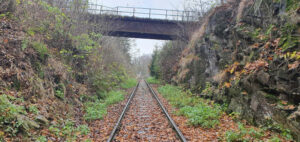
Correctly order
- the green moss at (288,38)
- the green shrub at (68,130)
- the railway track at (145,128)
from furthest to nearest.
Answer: the green moss at (288,38), the railway track at (145,128), the green shrub at (68,130)

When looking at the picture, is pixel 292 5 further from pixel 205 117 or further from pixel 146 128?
pixel 146 128

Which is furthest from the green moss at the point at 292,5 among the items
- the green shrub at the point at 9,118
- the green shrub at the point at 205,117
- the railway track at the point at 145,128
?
the green shrub at the point at 9,118

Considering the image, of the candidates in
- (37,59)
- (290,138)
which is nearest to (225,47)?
(290,138)

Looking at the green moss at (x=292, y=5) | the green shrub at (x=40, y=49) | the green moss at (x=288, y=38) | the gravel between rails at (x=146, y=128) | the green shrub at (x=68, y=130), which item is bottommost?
the gravel between rails at (x=146, y=128)

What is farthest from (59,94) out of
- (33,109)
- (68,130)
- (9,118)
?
(9,118)

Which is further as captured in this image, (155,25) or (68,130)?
(155,25)

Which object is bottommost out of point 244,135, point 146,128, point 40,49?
point 146,128

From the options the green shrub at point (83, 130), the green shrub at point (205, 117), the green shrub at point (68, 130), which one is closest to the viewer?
the green shrub at point (68, 130)

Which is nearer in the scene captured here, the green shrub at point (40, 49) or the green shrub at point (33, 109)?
the green shrub at point (33, 109)

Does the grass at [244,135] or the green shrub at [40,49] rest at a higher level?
the green shrub at [40,49]

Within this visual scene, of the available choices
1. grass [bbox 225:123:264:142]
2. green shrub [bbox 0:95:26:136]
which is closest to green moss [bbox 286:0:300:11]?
grass [bbox 225:123:264:142]

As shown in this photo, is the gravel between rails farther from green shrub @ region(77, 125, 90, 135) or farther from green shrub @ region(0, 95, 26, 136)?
green shrub @ region(0, 95, 26, 136)

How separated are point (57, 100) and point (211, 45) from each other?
935cm

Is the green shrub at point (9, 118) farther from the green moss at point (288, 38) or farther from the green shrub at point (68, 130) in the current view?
the green moss at point (288, 38)
